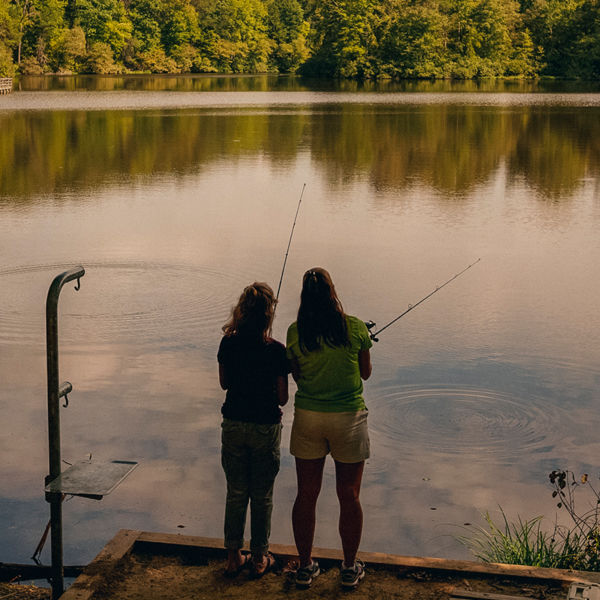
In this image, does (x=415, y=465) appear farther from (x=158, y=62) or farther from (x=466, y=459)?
(x=158, y=62)

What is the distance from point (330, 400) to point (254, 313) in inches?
20.6

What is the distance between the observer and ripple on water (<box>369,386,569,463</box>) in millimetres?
7160

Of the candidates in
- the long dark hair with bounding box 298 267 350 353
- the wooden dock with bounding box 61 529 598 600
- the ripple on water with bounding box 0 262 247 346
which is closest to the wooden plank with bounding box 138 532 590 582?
the wooden dock with bounding box 61 529 598 600

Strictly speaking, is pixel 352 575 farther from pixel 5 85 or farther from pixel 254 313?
pixel 5 85

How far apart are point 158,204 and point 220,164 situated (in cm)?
655

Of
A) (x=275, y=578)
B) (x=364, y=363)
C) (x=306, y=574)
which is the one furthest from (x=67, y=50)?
(x=306, y=574)

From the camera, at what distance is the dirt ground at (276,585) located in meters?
4.53

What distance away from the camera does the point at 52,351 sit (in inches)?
182

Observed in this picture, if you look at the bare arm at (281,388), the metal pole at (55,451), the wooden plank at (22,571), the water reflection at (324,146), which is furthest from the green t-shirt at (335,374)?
the water reflection at (324,146)

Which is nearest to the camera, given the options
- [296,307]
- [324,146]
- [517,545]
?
[517,545]

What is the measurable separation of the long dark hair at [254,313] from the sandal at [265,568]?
1048 millimetres

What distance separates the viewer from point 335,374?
4.67 meters

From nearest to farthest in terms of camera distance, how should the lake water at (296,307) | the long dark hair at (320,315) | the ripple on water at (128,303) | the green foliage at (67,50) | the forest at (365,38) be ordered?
the long dark hair at (320,315), the lake water at (296,307), the ripple on water at (128,303), the forest at (365,38), the green foliage at (67,50)

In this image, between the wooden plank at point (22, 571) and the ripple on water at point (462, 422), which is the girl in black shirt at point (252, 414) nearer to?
the wooden plank at point (22, 571)
